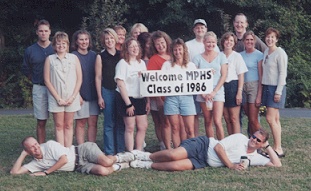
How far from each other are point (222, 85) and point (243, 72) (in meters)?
0.41

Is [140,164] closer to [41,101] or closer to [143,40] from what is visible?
[41,101]

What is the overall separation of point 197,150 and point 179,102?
908mm

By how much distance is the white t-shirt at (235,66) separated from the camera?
9039 mm

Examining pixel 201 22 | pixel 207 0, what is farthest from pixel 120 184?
pixel 207 0

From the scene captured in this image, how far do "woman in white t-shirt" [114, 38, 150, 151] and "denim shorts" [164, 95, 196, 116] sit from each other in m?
0.40

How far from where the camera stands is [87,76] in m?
8.95

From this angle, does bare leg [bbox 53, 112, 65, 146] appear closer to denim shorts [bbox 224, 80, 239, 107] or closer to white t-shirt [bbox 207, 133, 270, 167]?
white t-shirt [bbox 207, 133, 270, 167]

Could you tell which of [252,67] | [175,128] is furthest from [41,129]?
[252,67]

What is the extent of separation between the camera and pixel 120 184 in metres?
7.32

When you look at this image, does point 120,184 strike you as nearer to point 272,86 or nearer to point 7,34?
point 272,86

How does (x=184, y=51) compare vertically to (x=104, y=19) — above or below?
below

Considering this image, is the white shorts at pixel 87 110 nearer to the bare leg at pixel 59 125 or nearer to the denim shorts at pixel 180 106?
the bare leg at pixel 59 125

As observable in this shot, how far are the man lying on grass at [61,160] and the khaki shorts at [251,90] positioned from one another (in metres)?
2.43

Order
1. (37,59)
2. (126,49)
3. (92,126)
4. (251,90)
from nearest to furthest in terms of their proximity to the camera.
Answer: (126,49) → (37,59) → (92,126) → (251,90)
